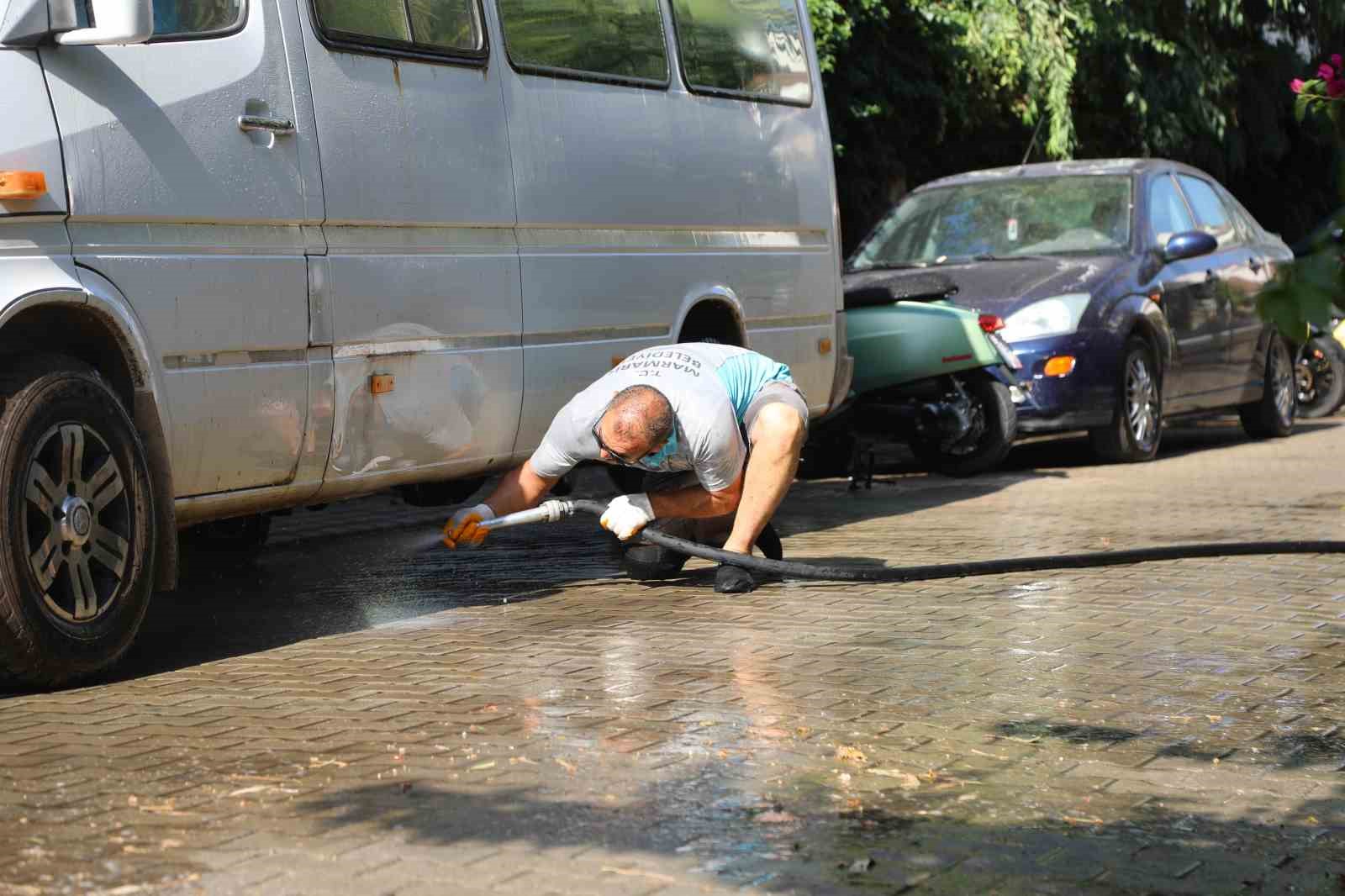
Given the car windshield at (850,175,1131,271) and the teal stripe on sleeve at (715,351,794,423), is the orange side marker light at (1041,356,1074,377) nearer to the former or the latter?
the car windshield at (850,175,1131,271)

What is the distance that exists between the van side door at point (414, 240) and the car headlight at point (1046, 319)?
16.4ft

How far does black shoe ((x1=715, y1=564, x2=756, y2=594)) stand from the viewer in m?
Answer: 7.57

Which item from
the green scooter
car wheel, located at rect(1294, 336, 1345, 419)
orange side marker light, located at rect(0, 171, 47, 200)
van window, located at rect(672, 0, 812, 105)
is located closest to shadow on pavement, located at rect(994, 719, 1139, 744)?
orange side marker light, located at rect(0, 171, 47, 200)

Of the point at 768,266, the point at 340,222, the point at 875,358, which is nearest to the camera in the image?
the point at 340,222

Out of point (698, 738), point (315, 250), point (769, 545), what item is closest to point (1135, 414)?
point (769, 545)

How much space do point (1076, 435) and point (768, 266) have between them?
6331mm

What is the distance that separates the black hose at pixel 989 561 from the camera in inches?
292

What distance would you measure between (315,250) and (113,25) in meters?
1.24

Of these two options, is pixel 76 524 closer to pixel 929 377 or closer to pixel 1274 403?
pixel 929 377

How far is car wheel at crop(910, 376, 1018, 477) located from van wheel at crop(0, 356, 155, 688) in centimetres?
668

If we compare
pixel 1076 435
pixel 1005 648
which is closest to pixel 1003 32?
pixel 1076 435

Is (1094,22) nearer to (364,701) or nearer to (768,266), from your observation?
(768,266)

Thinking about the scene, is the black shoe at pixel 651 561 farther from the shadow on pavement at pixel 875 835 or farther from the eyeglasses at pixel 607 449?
the shadow on pavement at pixel 875 835

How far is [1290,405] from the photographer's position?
49.0ft
